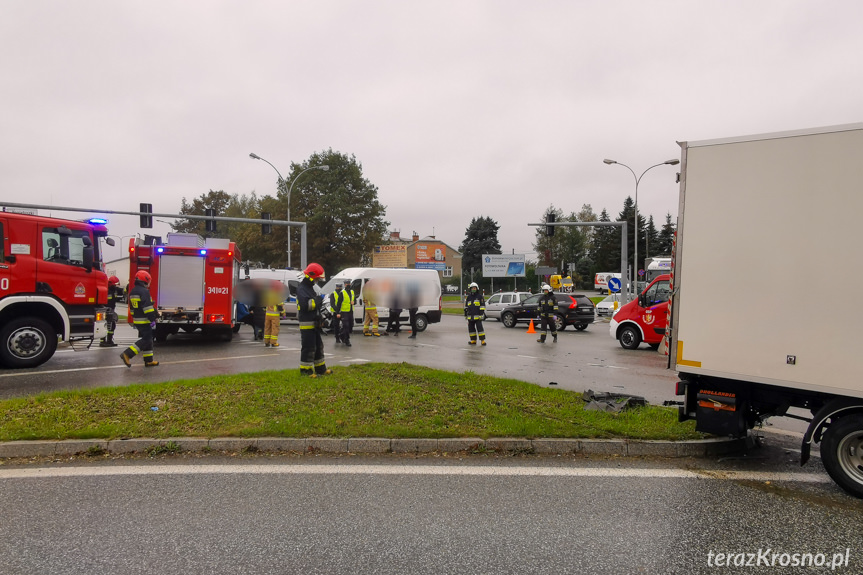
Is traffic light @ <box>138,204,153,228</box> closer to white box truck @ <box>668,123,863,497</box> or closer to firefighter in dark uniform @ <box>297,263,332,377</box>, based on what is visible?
firefighter in dark uniform @ <box>297,263,332,377</box>

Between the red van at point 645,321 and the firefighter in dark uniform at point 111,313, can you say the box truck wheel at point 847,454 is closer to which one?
the red van at point 645,321

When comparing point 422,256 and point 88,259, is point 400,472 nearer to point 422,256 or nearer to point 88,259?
point 88,259

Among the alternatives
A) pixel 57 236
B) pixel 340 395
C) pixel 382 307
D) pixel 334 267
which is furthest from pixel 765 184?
pixel 334 267

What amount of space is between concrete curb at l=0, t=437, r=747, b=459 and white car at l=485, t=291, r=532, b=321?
22.2 meters

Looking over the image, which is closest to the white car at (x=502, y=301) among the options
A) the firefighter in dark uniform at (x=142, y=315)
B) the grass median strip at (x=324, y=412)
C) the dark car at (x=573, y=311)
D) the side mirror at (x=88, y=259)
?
the dark car at (x=573, y=311)

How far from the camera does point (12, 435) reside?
5.66 metres

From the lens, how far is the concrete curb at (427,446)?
5.64m

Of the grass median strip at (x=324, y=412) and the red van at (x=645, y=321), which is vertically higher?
the red van at (x=645, y=321)

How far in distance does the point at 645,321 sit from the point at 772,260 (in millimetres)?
11683

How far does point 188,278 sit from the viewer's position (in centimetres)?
1555

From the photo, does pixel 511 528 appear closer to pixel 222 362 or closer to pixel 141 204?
pixel 222 362

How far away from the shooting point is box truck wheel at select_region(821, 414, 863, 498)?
14.8 feet

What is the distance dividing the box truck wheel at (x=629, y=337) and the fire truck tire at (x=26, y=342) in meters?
13.8

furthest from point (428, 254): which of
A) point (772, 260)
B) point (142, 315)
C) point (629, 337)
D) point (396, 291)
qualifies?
point (772, 260)
